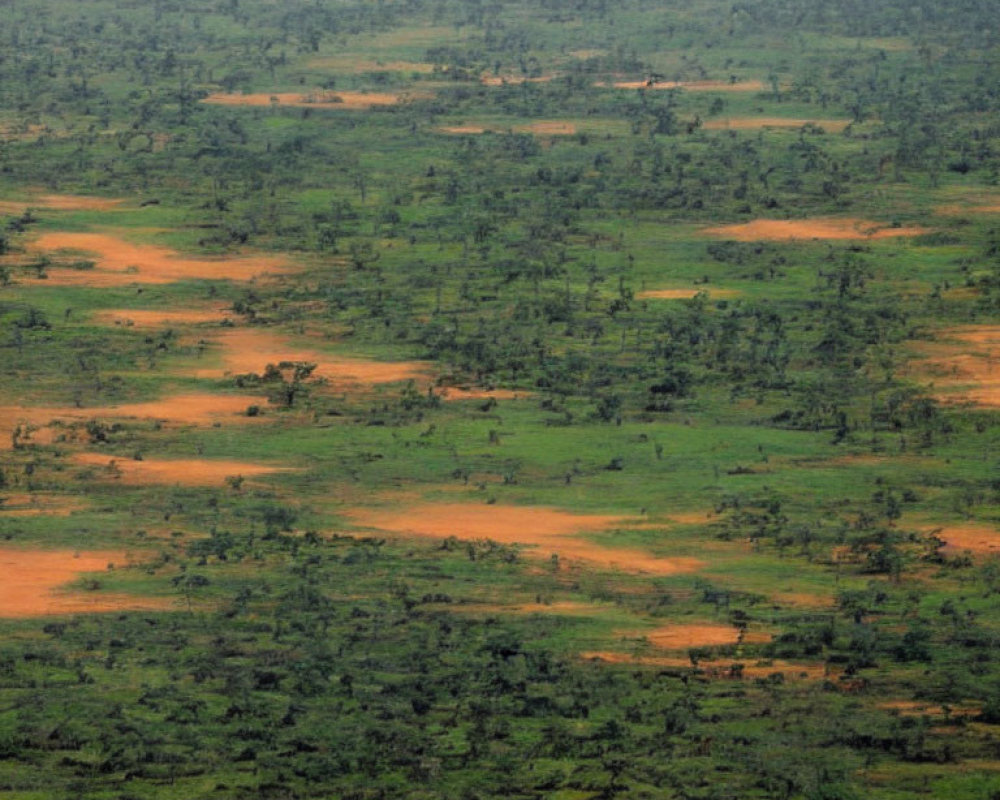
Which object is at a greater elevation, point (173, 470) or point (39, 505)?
point (39, 505)

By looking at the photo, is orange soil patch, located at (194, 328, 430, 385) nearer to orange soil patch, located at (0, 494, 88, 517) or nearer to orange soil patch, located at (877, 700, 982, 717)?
orange soil patch, located at (0, 494, 88, 517)

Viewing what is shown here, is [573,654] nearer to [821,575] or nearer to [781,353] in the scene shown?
[821,575]

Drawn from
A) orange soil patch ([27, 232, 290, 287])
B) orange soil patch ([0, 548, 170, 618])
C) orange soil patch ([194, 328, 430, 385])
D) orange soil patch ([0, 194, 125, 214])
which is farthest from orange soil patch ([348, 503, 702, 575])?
orange soil patch ([0, 194, 125, 214])

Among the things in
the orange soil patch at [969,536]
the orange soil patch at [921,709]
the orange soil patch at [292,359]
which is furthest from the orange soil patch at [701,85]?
the orange soil patch at [921,709]

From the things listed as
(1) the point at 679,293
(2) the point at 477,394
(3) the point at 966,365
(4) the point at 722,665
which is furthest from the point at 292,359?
(4) the point at 722,665

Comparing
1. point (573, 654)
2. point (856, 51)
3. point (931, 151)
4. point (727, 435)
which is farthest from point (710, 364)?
point (856, 51)

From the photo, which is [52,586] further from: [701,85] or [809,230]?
[701,85]

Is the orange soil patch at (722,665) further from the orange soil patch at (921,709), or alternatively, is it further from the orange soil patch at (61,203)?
the orange soil patch at (61,203)
